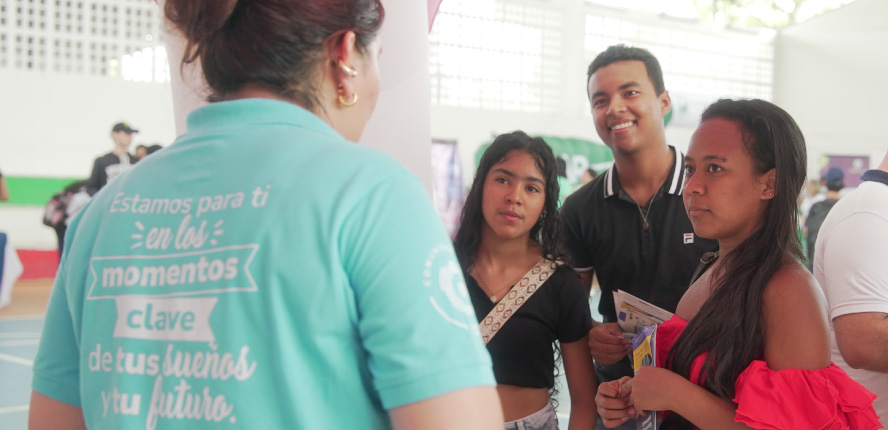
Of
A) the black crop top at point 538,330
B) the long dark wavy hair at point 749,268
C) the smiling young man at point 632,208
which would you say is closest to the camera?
the long dark wavy hair at point 749,268

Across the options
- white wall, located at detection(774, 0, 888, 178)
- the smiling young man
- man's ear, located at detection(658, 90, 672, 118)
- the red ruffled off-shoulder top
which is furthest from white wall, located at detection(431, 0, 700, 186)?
the red ruffled off-shoulder top

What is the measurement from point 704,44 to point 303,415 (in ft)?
56.8

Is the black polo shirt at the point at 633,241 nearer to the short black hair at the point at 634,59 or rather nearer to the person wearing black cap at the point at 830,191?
the short black hair at the point at 634,59

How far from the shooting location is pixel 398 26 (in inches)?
63.8

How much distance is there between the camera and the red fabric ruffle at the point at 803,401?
1.32 meters

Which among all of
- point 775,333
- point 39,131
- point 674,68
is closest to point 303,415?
point 775,333

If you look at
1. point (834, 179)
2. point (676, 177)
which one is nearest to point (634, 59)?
point (676, 177)

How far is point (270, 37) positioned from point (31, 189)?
1104 centimetres

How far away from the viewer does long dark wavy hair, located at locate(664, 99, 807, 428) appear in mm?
1419

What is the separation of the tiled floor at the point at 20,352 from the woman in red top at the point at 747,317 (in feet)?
5.83

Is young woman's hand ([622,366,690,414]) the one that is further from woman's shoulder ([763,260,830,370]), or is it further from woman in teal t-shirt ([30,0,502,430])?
woman in teal t-shirt ([30,0,502,430])

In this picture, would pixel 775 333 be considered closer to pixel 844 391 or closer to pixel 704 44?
pixel 844 391

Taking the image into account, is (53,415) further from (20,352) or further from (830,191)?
(830,191)

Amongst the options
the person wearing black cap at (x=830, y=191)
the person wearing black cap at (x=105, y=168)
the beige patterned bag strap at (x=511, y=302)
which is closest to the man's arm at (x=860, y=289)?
the beige patterned bag strap at (x=511, y=302)
